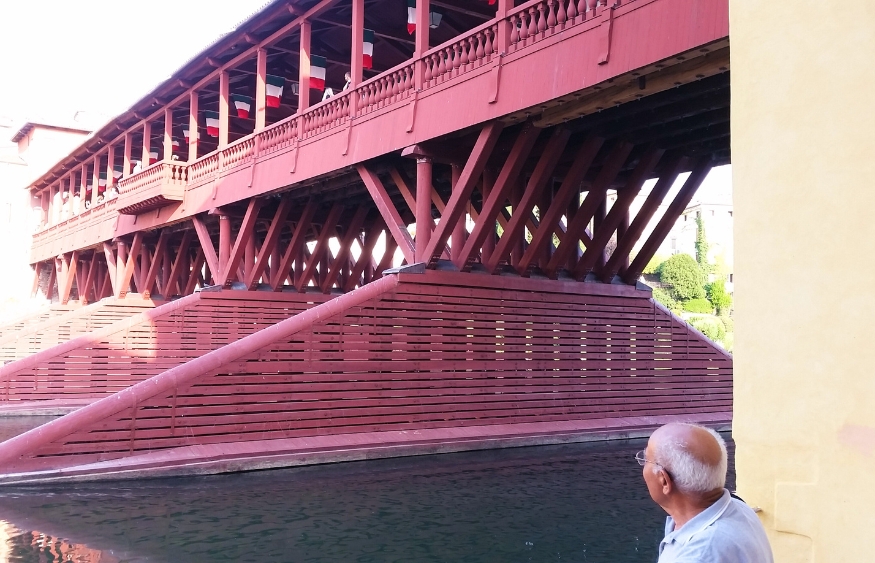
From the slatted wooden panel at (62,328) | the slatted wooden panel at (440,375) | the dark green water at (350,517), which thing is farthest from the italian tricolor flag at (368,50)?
the slatted wooden panel at (62,328)

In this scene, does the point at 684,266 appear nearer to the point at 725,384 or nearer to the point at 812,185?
the point at 725,384

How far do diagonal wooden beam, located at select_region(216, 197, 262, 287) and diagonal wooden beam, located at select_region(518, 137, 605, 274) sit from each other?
20.2ft

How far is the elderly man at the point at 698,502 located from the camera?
2.03m

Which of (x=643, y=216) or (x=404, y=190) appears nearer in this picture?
(x=404, y=190)

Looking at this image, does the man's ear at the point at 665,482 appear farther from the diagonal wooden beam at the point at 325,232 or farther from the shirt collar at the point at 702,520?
the diagonal wooden beam at the point at 325,232

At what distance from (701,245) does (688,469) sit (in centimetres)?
4831

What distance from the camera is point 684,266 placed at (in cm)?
4297

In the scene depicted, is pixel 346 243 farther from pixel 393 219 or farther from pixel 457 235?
pixel 393 219

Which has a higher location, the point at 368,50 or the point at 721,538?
the point at 368,50

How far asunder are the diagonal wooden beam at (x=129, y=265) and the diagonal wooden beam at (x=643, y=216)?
14.6 metres

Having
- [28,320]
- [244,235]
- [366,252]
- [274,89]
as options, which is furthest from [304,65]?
[28,320]

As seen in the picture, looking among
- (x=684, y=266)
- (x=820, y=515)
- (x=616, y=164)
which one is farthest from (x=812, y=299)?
(x=684, y=266)

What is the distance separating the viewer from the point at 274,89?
1631 cm

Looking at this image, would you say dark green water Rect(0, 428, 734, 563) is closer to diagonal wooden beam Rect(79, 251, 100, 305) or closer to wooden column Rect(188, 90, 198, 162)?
wooden column Rect(188, 90, 198, 162)
